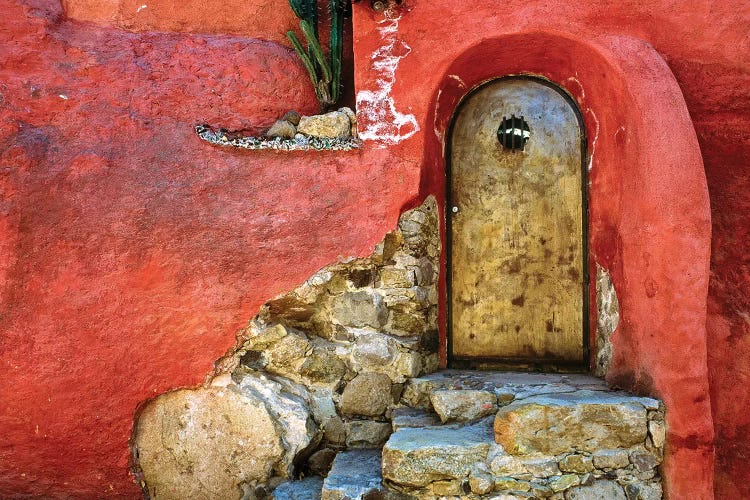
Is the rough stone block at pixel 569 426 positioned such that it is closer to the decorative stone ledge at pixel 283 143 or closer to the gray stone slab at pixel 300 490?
the gray stone slab at pixel 300 490

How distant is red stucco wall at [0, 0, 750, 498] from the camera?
2641mm

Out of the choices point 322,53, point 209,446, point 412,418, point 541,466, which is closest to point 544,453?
point 541,466

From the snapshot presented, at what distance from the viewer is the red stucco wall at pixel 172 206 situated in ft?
8.66

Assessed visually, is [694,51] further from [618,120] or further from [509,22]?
[509,22]

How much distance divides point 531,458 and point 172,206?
83.0 inches

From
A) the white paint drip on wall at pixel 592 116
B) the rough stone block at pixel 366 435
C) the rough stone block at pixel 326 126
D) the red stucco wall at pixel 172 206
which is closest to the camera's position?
the red stucco wall at pixel 172 206

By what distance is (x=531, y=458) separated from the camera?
236cm

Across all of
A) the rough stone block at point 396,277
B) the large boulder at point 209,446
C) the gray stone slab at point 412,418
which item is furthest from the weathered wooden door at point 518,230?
the large boulder at point 209,446

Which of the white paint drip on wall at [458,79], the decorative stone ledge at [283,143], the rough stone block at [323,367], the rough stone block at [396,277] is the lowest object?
the rough stone block at [323,367]

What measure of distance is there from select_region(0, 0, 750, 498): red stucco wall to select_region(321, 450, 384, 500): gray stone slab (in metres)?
0.82

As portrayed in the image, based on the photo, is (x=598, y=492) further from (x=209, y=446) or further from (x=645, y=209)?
(x=209, y=446)

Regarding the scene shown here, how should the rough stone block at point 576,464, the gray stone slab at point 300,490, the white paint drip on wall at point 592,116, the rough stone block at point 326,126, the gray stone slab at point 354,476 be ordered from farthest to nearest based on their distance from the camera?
1. the white paint drip on wall at point 592,116
2. the rough stone block at point 326,126
3. the gray stone slab at point 300,490
4. the rough stone block at point 576,464
5. the gray stone slab at point 354,476

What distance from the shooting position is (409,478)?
90.2 inches

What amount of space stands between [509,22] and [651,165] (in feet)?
3.47
